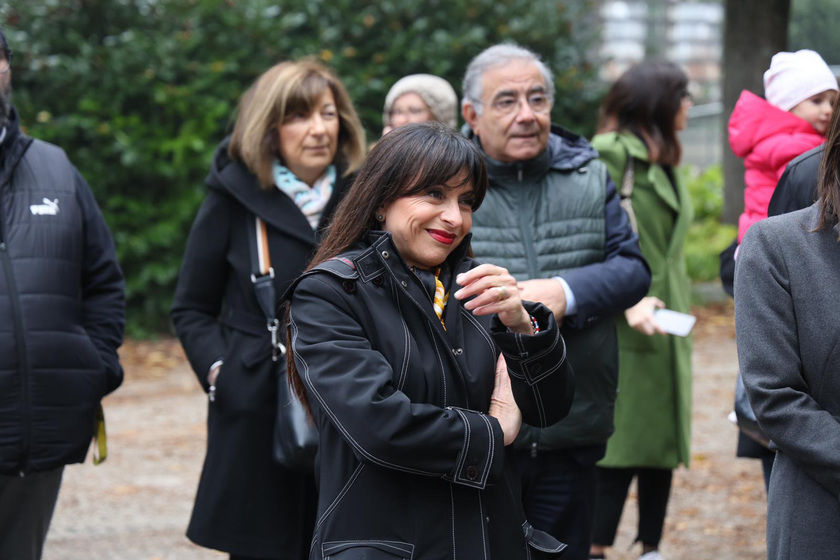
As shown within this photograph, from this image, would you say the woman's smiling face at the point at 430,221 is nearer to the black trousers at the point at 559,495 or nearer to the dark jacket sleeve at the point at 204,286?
the black trousers at the point at 559,495

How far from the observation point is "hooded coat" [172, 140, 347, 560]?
4.12 meters

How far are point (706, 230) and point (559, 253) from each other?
9.94 m

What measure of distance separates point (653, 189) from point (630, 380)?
94 cm

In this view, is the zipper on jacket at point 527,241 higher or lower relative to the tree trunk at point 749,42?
higher

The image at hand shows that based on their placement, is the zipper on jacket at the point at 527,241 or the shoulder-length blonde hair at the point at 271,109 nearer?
the zipper on jacket at the point at 527,241

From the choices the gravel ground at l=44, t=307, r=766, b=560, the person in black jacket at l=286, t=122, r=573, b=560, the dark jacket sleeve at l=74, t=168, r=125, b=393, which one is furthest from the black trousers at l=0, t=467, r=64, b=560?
the gravel ground at l=44, t=307, r=766, b=560

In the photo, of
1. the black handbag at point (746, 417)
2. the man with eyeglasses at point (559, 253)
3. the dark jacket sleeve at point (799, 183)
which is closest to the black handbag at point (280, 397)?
the man with eyeglasses at point (559, 253)

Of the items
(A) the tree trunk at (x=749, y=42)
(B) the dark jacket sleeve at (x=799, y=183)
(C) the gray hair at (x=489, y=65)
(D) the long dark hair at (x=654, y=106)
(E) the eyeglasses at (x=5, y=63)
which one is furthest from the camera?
(A) the tree trunk at (x=749, y=42)

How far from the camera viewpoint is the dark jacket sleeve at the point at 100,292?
3.97 metres

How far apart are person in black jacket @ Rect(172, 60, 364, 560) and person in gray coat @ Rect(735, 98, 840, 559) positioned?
72.4 inches

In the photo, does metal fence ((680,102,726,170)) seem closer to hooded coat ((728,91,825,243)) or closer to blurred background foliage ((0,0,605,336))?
blurred background foliage ((0,0,605,336))

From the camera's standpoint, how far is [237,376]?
13.6 feet

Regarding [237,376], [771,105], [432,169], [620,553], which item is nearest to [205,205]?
[237,376]

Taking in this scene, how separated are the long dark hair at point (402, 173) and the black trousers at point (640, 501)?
2.67 metres
